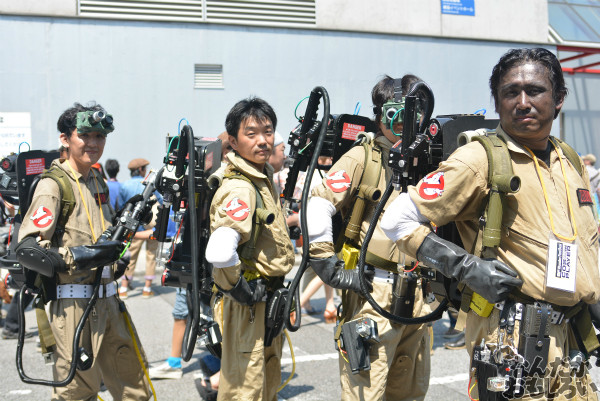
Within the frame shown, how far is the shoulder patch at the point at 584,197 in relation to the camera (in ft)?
8.57

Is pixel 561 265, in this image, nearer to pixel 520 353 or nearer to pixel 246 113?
pixel 520 353

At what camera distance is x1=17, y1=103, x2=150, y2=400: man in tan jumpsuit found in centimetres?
367

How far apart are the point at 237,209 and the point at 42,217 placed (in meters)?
1.24

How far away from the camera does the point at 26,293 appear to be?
4117mm

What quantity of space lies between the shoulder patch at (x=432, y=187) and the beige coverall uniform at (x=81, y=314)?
7.30ft

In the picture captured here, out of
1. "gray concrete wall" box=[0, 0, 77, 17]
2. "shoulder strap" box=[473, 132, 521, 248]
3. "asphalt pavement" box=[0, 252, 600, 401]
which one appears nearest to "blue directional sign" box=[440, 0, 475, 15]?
"gray concrete wall" box=[0, 0, 77, 17]

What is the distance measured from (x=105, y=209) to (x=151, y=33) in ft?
29.8

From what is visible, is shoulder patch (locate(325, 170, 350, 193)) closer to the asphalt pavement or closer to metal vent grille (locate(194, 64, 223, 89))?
the asphalt pavement

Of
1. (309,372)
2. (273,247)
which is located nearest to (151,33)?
(309,372)

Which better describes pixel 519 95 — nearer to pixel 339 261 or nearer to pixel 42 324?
pixel 339 261

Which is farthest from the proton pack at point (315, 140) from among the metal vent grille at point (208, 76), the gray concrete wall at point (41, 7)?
the gray concrete wall at point (41, 7)

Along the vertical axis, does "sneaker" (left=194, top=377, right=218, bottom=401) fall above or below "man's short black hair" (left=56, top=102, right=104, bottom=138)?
below

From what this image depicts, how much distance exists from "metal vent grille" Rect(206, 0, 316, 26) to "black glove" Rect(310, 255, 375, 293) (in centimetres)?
1034

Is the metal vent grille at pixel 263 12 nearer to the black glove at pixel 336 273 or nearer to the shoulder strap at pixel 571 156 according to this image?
the black glove at pixel 336 273
